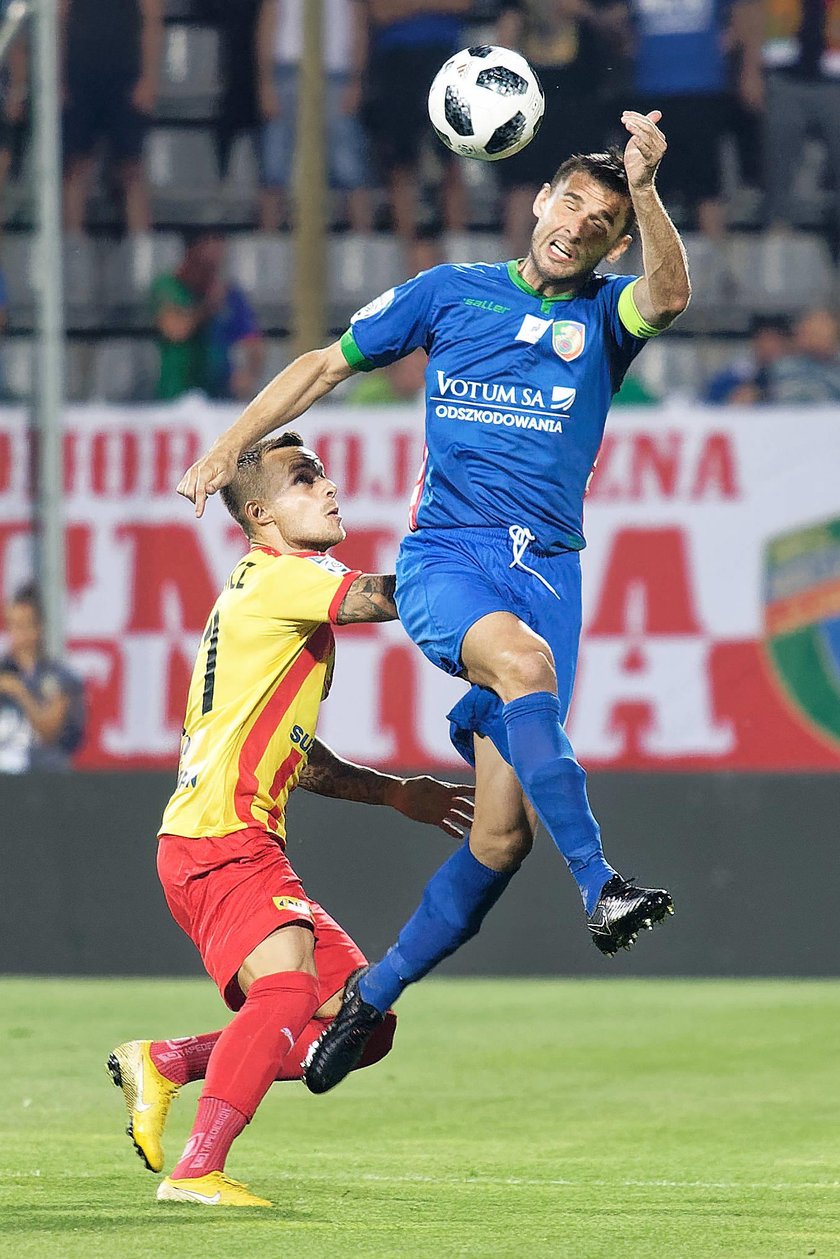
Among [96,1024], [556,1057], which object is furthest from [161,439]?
[556,1057]

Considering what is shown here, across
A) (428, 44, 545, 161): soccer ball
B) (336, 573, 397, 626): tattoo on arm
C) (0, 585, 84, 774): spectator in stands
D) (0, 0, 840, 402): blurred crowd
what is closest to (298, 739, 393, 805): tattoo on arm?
(336, 573, 397, 626): tattoo on arm

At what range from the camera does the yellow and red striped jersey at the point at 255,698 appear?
5.17m

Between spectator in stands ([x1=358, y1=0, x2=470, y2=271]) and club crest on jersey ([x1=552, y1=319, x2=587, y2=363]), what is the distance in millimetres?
8548

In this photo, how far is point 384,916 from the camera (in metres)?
10.3

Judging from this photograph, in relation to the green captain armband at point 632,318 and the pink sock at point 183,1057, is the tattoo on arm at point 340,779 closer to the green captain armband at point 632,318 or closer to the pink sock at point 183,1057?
the pink sock at point 183,1057

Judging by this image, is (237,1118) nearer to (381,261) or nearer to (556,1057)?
→ (556,1057)

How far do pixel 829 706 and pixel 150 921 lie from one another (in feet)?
12.7

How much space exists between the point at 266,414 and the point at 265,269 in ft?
29.0

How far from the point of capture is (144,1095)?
5199 millimetres

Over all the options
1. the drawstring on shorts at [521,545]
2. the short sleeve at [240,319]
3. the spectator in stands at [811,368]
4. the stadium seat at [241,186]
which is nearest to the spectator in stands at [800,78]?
the spectator in stands at [811,368]

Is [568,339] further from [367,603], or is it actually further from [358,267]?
[358,267]

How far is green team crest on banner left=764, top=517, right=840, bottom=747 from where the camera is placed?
1177 cm

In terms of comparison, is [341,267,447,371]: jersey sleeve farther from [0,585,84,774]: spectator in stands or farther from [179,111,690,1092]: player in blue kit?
[0,585,84,774]: spectator in stands

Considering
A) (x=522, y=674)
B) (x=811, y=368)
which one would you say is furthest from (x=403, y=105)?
(x=522, y=674)
